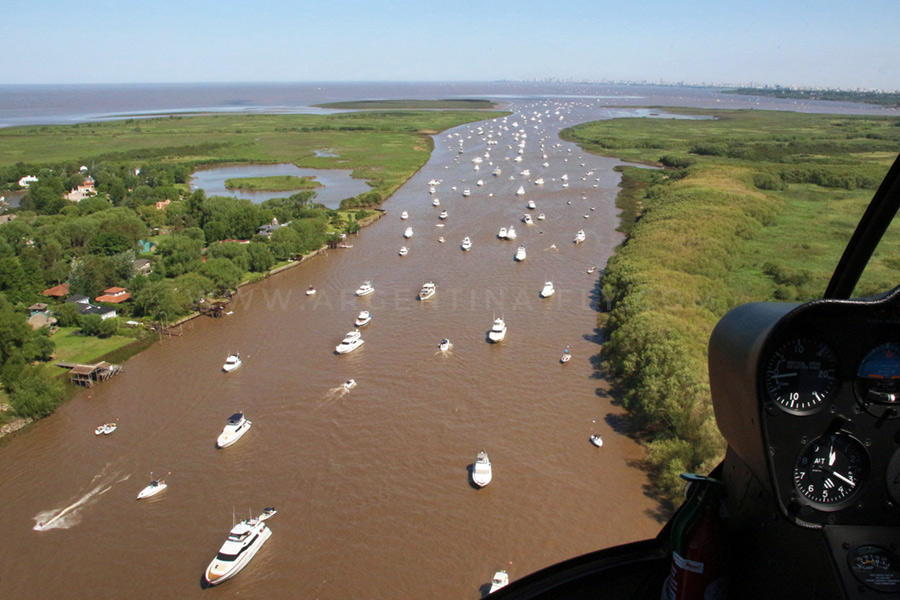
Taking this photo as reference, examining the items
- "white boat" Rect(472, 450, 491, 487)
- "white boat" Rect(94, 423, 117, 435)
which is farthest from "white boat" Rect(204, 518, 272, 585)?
"white boat" Rect(94, 423, 117, 435)

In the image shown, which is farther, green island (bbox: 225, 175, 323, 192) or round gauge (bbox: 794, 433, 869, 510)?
green island (bbox: 225, 175, 323, 192)

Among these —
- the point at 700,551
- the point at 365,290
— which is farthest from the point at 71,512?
the point at 700,551

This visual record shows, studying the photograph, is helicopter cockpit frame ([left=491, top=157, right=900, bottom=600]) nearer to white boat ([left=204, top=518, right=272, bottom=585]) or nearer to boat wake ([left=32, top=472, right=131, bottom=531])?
white boat ([left=204, top=518, right=272, bottom=585])

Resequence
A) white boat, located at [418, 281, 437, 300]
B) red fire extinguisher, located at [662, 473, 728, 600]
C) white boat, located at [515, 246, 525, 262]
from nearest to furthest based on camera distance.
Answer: red fire extinguisher, located at [662, 473, 728, 600], white boat, located at [418, 281, 437, 300], white boat, located at [515, 246, 525, 262]

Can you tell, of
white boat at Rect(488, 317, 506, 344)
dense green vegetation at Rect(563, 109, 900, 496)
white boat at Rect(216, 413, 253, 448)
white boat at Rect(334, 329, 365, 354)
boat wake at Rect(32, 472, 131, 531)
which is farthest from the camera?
white boat at Rect(488, 317, 506, 344)

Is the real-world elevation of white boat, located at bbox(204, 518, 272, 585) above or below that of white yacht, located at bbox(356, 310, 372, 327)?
below

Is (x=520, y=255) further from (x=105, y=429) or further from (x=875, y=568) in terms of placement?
(x=875, y=568)

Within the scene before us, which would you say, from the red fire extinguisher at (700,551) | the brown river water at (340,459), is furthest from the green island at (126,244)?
the red fire extinguisher at (700,551)

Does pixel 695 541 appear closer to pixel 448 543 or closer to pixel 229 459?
pixel 448 543
